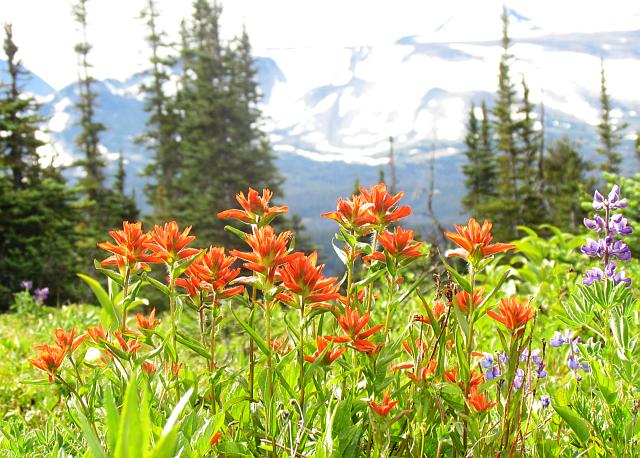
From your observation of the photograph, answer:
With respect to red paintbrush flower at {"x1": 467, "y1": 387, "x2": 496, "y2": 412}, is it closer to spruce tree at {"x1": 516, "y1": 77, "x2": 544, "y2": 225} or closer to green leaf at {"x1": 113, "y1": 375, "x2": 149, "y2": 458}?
green leaf at {"x1": 113, "y1": 375, "x2": 149, "y2": 458}

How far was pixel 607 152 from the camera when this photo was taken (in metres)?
52.2

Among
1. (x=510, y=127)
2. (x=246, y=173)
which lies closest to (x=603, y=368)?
(x=246, y=173)

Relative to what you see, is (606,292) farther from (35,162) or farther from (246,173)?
(246,173)

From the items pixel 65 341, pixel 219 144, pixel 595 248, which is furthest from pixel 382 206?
pixel 219 144

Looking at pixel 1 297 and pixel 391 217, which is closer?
pixel 391 217

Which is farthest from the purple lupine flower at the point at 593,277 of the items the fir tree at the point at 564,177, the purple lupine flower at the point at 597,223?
the fir tree at the point at 564,177

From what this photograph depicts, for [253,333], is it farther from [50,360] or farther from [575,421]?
[575,421]

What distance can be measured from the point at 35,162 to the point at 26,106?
1942mm

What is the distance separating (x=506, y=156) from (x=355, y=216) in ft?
140

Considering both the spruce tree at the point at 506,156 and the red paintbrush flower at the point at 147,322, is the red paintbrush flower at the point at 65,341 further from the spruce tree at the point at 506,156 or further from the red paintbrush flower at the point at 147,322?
the spruce tree at the point at 506,156

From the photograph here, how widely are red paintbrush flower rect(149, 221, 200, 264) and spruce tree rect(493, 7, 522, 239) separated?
3021cm

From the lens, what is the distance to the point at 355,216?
5.84 feet

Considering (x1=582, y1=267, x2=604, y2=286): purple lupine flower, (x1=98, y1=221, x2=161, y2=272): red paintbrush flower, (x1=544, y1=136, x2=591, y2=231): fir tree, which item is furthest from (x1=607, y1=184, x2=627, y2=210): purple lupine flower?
(x1=544, y1=136, x2=591, y2=231): fir tree

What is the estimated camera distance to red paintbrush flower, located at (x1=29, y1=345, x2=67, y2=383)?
70.8 inches
